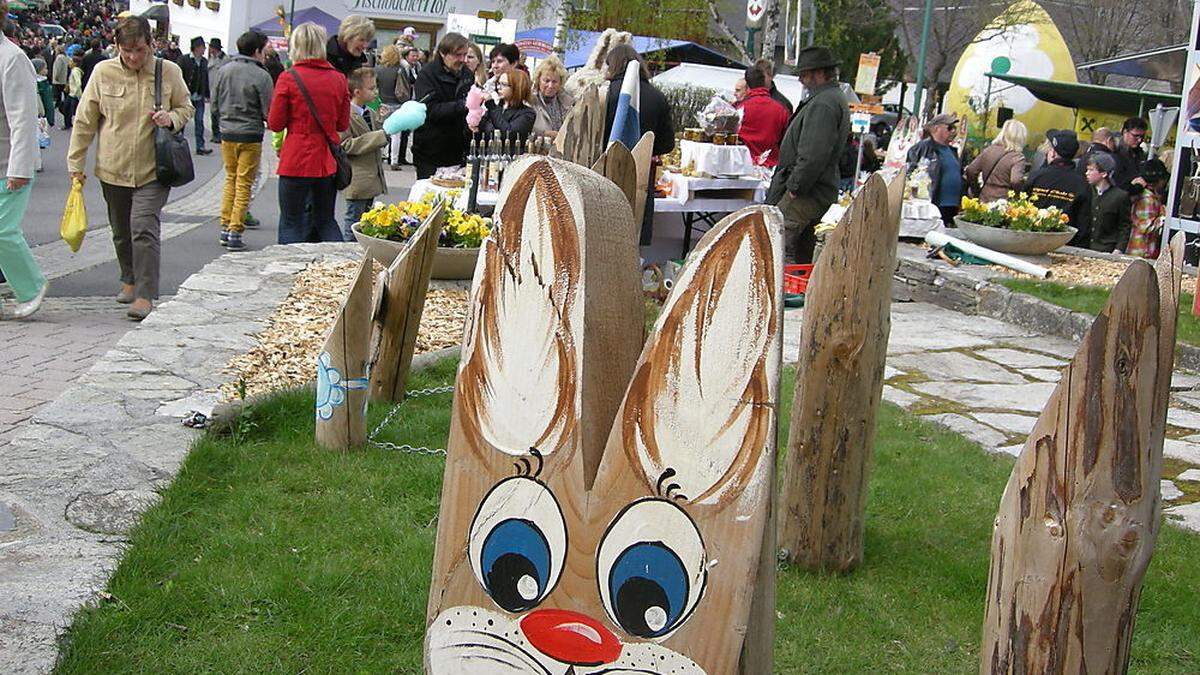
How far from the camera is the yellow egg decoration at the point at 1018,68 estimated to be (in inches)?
1106

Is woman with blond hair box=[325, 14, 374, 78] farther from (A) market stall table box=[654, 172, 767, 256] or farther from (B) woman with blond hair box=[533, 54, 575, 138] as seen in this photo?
(A) market stall table box=[654, 172, 767, 256]

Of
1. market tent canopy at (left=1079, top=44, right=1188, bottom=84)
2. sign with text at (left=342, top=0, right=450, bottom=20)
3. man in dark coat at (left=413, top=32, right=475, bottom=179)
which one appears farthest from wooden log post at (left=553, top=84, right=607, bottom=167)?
sign with text at (left=342, top=0, right=450, bottom=20)

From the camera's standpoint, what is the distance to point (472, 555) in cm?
212

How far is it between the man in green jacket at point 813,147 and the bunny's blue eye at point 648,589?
6.42m

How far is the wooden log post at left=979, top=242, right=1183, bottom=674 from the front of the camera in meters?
2.12

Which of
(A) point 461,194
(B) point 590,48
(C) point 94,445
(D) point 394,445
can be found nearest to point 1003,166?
(A) point 461,194

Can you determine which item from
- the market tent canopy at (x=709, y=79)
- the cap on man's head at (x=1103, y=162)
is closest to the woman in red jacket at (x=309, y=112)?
the cap on man's head at (x=1103, y=162)

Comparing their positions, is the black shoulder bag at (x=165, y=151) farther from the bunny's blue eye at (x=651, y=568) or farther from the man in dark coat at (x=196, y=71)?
the man in dark coat at (x=196, y=71)

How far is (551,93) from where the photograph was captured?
1035cm

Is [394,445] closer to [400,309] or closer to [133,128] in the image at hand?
[400,309]

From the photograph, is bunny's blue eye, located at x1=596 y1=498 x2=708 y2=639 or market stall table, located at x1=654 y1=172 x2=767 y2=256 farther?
market stall table, located at x1=654 y1=172 x2=767 y2=256

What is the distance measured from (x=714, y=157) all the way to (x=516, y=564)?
28.6ft

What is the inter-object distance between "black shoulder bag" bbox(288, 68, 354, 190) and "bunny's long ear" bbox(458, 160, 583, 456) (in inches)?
262

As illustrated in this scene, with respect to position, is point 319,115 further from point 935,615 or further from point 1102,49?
point 1102,49
